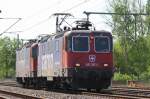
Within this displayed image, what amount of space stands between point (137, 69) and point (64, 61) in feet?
132

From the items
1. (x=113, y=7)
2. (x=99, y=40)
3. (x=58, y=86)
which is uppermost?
(x=113, y=7)

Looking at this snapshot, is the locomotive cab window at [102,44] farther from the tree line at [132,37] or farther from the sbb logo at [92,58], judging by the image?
the tree line at [132,37]

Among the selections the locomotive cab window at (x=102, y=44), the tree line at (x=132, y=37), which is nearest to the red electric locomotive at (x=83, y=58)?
the locomotive cab window at (x=102, y=44)

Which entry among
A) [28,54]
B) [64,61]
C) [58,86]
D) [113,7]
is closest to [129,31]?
[113,7]

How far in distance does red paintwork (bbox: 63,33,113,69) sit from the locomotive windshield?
22 cm

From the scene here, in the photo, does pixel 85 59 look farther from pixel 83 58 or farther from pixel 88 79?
pixel 88 79

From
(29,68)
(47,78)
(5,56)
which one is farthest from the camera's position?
(5,56)

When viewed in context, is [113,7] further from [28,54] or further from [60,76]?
[60,76]

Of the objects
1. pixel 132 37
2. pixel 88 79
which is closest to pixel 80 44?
pixel 88 79

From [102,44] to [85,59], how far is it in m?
1.37

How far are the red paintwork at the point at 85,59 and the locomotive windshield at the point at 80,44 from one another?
0.72 ft

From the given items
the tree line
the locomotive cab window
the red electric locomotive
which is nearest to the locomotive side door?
the red electric locomotive

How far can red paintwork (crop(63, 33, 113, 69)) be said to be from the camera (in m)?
28.6

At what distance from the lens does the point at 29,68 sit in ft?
133
